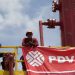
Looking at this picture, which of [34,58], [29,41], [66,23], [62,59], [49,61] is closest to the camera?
[29,41]

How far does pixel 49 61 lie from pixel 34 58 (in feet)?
2.05

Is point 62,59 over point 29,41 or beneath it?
beneath

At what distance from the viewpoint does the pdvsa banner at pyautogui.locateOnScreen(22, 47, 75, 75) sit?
15533mm

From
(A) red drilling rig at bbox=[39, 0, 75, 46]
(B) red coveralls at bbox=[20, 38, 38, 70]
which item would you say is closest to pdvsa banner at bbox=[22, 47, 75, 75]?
(B) red coveralls at bbox=[20, 38, 38, 70]

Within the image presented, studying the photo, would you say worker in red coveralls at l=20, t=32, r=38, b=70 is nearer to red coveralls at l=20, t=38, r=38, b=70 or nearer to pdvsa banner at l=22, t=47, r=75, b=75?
red coveralls at l=20, t=38, r=38, b=70

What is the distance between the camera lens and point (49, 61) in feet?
52.0

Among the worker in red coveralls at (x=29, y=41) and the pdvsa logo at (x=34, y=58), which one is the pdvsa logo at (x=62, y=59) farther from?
the worker in red coveralls at (x=29, y=41)

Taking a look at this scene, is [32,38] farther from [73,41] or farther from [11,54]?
[73,41]

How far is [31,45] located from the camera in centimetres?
1549

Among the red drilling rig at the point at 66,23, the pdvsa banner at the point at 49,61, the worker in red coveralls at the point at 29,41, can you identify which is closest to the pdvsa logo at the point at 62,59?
the pdvsa banner at the point at 49,61

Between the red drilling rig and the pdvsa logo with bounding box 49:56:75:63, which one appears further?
the red drilling rig

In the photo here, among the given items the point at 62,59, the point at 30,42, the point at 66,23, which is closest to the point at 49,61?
the point at 62,59

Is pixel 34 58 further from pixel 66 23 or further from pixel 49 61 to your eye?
pixel 66 23

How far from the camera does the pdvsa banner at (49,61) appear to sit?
15.5 metres
